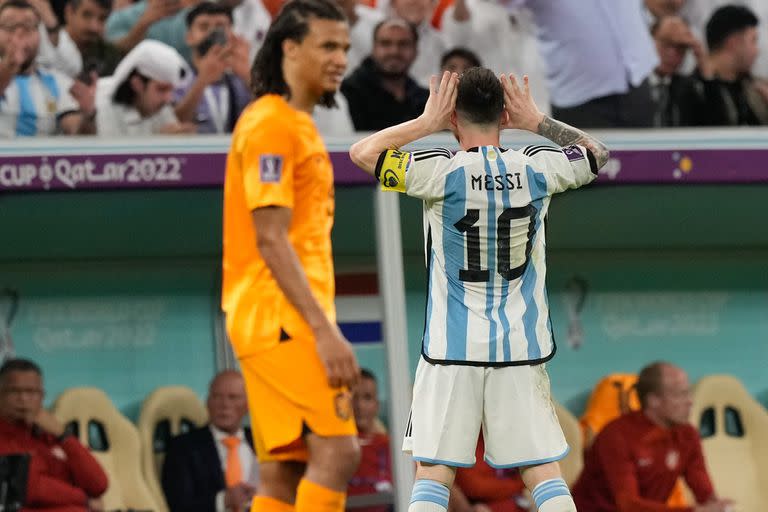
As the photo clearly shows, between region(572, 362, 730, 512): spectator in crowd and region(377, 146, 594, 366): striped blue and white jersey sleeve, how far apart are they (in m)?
3.46

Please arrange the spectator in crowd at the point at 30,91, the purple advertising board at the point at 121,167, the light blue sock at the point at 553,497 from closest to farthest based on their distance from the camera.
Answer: the light blue sock at the point at 553,497 < the purple advertising board at the point at 121,167 < the spectator in crowd at the point at 30,91

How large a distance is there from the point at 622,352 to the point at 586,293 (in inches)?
16.4

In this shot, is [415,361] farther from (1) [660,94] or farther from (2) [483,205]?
(2) [483,205]

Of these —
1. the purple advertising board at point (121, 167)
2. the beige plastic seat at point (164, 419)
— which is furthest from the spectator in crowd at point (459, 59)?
the beige plastic seat at point (164, 419)

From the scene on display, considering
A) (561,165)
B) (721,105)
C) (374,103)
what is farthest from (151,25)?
(561,165)

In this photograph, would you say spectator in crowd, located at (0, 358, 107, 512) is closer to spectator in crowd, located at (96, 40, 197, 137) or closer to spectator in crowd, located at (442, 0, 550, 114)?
spectator in crowd, located at (96, 40, 197, 137)

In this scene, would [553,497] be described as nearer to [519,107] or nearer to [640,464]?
[519,107]

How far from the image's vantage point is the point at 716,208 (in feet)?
28.1

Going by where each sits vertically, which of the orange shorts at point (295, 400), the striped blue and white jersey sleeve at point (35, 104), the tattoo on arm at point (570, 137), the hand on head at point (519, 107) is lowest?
the orange shorts at point (295, 400)

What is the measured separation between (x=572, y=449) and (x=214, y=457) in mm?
1925

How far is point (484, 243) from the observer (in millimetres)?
4641

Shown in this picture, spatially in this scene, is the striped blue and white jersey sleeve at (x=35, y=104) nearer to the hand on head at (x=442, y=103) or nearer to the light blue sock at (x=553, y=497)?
the hand on head at (x=442, y=103)

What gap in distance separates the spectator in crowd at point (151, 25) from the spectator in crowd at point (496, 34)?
1.40m

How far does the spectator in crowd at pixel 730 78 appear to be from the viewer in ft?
27.4
